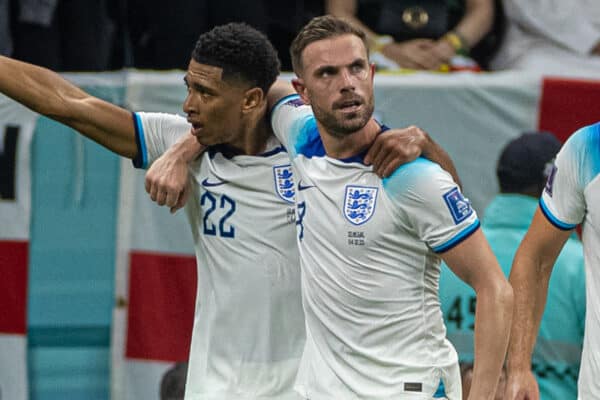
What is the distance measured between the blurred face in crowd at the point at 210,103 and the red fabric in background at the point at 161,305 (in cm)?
210

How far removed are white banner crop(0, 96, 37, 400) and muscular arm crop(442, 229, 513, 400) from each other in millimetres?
3104

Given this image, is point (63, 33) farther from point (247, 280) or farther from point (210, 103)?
point (247, 280)

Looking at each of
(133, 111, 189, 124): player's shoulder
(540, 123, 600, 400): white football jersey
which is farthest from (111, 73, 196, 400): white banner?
(540, 123, 600, 400): white football jersey

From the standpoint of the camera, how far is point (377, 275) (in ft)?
13.1

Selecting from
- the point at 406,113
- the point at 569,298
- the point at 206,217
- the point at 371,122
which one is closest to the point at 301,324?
the point at 206,217

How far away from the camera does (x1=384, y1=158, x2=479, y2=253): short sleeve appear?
12.6ft

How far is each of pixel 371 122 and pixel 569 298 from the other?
1.48m

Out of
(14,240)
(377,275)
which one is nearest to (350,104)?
(377,275)

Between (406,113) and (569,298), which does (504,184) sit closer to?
(569,298)

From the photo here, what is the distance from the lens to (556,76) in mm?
6445

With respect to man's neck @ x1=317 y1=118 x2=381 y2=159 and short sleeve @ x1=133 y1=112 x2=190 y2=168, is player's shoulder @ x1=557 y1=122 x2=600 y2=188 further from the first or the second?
short sleeve @ x1=133 y1=112 x2=190 y2=168

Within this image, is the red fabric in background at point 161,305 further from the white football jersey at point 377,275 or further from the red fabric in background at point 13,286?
the white football jersey at point 377,275

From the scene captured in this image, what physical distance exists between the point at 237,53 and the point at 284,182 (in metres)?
0.46

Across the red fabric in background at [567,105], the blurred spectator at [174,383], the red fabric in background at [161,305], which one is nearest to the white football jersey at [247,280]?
the blurred spectator at [174,383]
